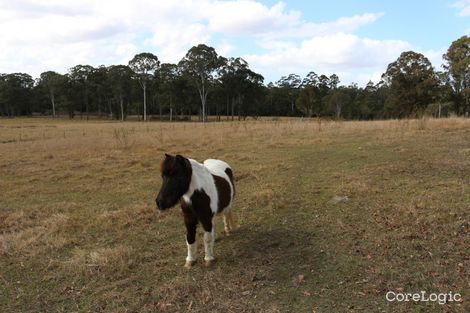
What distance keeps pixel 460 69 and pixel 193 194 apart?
2044 inches

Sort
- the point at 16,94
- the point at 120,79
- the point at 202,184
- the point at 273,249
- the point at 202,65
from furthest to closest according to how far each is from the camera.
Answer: the point at 16,94, the point at 120,79, the point at 202,65, the point at 273,249, the point at 202,184

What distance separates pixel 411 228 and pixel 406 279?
156cm

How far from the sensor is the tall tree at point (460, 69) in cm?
4712

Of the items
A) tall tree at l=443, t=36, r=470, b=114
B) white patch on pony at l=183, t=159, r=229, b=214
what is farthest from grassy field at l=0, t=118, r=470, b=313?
tall tree at l=443, t=36, r=470, b=114

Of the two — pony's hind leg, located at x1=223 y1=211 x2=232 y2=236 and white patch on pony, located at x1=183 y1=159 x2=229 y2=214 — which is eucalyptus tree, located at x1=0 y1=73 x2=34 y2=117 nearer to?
pony's hind leg, located at x1=223 y1=211 x2=232 y2=236

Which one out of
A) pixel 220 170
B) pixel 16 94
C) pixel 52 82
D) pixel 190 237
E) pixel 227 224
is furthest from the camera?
pixel 16 94

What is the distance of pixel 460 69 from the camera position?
47.9 meters

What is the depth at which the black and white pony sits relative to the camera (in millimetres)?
4664

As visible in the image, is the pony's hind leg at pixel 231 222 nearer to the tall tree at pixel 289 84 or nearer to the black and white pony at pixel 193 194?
the black and white pony at pixel 193 194

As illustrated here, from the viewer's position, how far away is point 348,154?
522 inches

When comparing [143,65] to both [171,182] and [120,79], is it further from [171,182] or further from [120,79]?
[171,182]

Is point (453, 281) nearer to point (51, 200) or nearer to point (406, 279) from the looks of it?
point (406, 279)

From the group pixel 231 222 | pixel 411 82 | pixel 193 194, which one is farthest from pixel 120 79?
pixel 193 194

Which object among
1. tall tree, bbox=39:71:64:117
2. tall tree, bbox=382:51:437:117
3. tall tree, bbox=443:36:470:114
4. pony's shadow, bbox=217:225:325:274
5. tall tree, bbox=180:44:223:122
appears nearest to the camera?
pony's shadow, bbox=217:225:325:274
